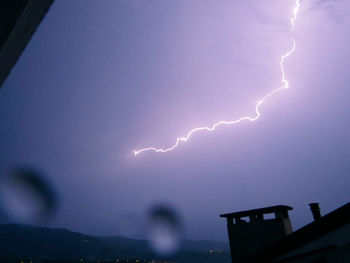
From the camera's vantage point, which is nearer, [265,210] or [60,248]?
[265,210]

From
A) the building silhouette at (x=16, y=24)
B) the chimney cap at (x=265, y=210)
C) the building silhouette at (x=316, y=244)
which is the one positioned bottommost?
the building silhouette at (x=316, y=244)

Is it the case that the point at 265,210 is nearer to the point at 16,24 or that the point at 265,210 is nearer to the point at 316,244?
the point at 316,244

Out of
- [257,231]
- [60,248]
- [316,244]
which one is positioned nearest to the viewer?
[316,244]

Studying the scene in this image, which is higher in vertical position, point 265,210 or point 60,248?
point 265,210

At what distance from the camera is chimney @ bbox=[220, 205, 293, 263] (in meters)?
13.2

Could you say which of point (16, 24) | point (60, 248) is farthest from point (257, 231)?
point (60, 248)

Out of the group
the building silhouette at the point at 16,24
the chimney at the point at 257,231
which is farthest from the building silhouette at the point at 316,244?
the chimney at the point at 257,231

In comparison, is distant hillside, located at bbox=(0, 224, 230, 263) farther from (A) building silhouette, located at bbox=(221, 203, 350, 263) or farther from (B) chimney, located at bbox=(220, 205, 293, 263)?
(A) building silhouette, located at bbox=(221, 203, 350, 263)

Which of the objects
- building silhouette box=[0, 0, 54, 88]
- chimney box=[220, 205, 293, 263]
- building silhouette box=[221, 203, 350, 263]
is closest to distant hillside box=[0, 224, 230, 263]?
chimney box=[220, 205, 293, 263]

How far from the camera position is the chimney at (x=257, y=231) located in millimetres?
13203

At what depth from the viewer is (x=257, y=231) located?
13562 mm

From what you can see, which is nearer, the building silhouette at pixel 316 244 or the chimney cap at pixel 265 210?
the building silhouette at pixel 316 244

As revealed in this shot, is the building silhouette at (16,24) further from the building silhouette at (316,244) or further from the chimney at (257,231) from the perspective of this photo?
the chimney at (257,231)

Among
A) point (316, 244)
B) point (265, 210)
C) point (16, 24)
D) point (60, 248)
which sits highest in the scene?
point (265, 210)
